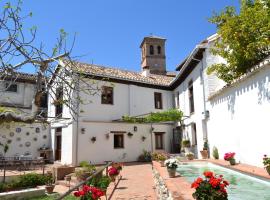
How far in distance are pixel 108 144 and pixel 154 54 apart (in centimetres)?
2559

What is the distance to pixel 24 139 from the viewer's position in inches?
752

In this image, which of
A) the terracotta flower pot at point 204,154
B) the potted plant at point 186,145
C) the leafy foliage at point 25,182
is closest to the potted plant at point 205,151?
the terracotta flower pot at point 204,154

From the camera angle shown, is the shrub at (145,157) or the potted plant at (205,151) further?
the shrub at (145,157)

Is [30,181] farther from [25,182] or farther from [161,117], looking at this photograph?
[161,117]

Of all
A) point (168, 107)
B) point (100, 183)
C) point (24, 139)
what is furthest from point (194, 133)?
point (24, 139)

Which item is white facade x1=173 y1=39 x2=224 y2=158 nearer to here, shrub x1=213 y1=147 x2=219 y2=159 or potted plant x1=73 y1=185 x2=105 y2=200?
shrub x1=213 y1=147 x2=219 y2=159

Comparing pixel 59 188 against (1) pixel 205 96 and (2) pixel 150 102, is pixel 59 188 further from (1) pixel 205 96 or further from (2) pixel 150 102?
(2) pixel 150 102

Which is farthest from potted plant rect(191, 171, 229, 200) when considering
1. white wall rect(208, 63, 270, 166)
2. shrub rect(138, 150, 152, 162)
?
shrub rect(138, 150, 152, 162)

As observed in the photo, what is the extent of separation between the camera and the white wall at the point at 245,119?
8969 mm

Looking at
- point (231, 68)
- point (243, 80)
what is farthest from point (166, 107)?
point (243, 80)

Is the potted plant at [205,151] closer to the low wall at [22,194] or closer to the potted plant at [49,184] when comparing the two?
the potted plant at [49,184]

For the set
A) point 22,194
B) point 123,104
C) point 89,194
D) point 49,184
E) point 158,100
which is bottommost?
point 22,194

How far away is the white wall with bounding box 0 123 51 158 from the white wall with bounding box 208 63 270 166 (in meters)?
12.6

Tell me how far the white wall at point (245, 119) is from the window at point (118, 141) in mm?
7419
